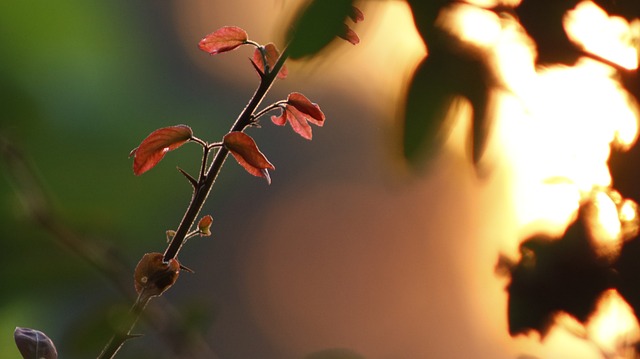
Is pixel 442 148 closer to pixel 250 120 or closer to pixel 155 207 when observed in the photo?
pixel 250 120

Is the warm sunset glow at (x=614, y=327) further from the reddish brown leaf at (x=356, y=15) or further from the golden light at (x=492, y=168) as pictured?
the reddish brown leaf at (x=356, y=15)

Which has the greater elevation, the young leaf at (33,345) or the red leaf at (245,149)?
the red leaf at (245,149)

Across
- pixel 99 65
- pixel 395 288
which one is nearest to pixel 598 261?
pixel 395 288

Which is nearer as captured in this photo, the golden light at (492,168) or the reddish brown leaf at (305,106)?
the golden light at (492,168)

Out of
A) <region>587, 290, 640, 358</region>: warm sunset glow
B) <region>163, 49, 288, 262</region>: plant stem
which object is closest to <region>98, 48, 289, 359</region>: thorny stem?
<region>163, 49, 288, 262</region>: plant stem

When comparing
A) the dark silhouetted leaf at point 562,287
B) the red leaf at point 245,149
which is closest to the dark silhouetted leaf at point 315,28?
the red leaf at point 245,149

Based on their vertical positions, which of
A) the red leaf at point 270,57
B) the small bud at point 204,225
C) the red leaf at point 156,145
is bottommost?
the small bud at point 204,225

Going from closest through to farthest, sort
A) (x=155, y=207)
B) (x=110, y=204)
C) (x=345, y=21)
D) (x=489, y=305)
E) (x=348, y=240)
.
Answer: (x=345, y=21)
(x=489, y=305)
(x=348, y=240)
(x=110, y=204)
(x=155, y=207)
